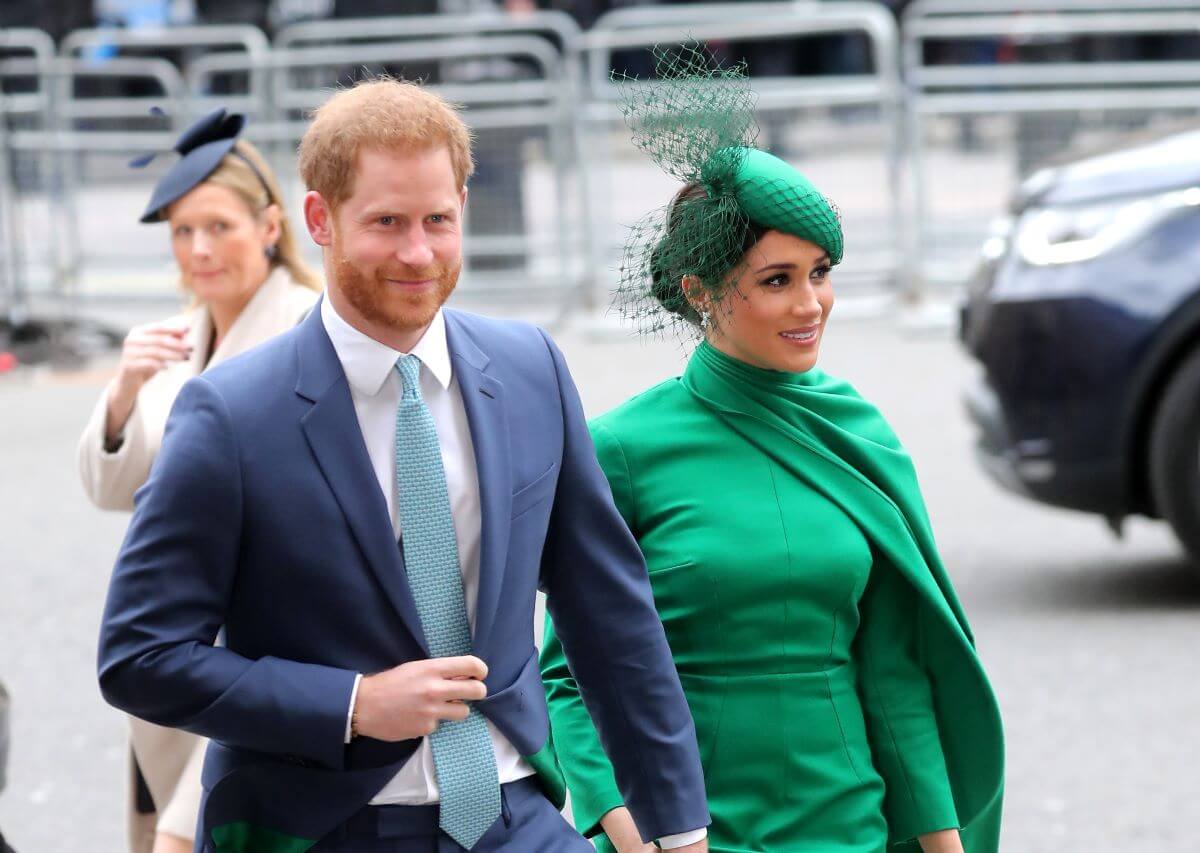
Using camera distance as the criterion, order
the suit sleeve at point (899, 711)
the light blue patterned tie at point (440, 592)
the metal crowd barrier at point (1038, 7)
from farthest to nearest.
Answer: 1. the metal crowd barrier at point (1038, 7)
2. the suit sleeve at point (899, 711)
3. the light blue patterned tie at point (440, 592)

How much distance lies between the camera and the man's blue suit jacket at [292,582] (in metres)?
2.39

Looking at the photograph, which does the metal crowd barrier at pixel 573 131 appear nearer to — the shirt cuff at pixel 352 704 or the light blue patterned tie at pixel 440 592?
the light blue patterned tie at pixel 440 592

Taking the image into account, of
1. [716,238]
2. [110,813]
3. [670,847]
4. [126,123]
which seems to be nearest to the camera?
[670,847]

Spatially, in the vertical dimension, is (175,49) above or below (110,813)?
above

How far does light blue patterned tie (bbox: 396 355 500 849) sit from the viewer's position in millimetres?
2479

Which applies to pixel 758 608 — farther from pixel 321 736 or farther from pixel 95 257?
pixel 95 257

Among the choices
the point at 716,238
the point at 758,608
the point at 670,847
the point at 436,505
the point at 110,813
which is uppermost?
the point at 716,238

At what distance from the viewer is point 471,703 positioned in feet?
8.27

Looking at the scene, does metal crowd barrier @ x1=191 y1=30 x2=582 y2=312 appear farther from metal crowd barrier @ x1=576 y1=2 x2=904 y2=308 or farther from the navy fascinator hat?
the navy fascinator hat

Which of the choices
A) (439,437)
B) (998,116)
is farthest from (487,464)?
(998,116)

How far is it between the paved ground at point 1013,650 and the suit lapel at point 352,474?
3012 millimetres

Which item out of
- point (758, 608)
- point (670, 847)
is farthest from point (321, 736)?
point (758, 608)

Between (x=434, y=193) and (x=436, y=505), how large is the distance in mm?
379

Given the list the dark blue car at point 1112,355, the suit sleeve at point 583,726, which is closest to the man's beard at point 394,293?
the suit sleeve at point 583,726
